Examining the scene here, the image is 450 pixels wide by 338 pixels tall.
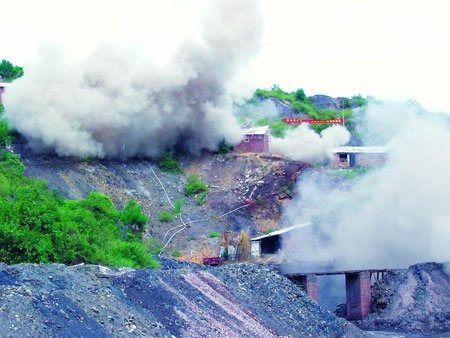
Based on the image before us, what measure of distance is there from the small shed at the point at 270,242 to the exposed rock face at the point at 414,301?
640 centimetres

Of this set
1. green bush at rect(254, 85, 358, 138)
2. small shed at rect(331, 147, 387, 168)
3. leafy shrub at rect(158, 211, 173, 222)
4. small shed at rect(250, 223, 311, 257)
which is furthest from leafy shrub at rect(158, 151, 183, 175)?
green bush at rect(254, 85, 358, 138)

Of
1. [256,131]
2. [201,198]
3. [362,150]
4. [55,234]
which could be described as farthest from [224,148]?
[55,234]

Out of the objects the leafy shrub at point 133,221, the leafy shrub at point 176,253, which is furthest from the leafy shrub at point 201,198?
the leafy shrub at point 133,221

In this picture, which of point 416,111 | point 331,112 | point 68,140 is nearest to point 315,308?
point 68,140

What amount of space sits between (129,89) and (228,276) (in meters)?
20.8

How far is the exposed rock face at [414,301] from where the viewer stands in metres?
28.7

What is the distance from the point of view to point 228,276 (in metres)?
24.8

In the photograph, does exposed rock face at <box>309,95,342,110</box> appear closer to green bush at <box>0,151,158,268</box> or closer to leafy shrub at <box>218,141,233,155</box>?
leafy shrub at <box>218,141,233,155</box>

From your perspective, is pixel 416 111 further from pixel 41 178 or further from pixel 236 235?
pixel 41 178

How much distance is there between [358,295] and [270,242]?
24.5 feet

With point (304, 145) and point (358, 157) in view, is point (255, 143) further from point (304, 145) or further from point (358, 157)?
point (358, 157)

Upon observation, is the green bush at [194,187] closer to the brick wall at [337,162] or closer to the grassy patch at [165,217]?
the grassy patch at [165,217]

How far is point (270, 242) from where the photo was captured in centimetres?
3734

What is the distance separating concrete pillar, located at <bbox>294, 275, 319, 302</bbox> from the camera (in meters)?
29.9
